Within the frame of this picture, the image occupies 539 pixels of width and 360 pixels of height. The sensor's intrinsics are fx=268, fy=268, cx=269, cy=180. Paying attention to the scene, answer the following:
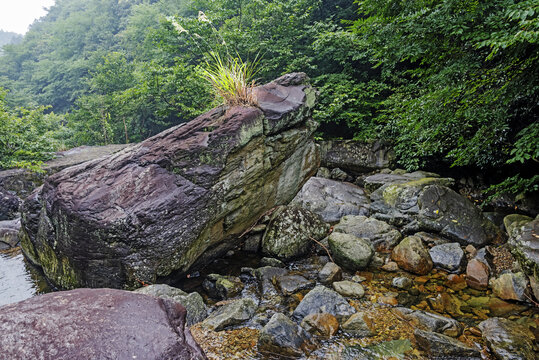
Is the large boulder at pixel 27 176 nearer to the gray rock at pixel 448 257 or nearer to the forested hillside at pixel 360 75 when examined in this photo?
the forested hillside at pixel 360 75

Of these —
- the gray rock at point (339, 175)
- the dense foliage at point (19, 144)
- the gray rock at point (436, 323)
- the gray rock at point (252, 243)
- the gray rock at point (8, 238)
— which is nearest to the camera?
the gray rock at point (436, 323)

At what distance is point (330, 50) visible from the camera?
11.4 m

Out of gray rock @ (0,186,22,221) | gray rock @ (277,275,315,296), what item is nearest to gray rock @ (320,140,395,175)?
gray rock @ (277,275,315,296)

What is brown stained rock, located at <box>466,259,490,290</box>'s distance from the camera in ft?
14.0

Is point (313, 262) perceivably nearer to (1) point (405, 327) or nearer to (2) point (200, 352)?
(1) point (405, 327)

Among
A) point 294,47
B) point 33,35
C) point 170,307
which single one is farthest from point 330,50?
point 33,35

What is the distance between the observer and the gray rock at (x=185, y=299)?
368 centimetres

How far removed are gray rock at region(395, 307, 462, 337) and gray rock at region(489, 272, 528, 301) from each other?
116 centimetres

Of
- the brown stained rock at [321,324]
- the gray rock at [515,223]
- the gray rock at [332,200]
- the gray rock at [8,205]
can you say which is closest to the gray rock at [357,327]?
the brown stained rock at [321,324]

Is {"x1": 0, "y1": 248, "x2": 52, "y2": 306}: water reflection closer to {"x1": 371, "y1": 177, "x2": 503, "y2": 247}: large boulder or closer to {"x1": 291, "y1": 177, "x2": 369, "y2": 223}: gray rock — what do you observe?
{"x1": 291, "y1": 177, "x2": 369, "y2": 223}: gray rock

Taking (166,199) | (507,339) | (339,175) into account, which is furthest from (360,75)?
(507,339)

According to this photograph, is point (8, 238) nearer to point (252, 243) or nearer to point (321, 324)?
point (252, 243)

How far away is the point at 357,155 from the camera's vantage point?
37.2 ft

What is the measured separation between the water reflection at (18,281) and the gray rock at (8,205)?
4.44 metres
